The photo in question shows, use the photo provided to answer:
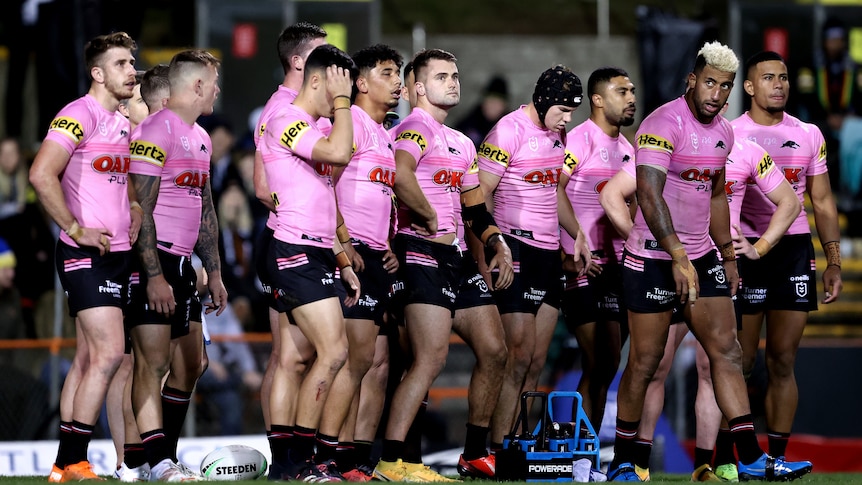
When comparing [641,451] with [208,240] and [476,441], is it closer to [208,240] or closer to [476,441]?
[476,441]

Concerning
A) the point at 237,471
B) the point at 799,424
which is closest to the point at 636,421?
the point at 237,471

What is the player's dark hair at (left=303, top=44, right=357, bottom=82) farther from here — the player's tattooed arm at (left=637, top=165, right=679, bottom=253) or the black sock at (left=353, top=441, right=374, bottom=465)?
the black sock at (left=353, top=441, right=374, bottom=465)

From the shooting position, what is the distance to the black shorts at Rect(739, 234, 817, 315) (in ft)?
34.7

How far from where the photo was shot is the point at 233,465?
9305mm

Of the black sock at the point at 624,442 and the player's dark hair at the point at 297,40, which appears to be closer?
the black sock at the point at 624,442

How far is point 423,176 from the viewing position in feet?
32.7

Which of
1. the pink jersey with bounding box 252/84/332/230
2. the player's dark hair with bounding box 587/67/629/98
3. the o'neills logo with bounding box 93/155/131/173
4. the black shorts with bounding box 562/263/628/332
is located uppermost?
the player's dark hair with bounding box 587/67/629/98

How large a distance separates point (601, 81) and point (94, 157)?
13.6 ft

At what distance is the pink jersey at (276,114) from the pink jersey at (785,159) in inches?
134

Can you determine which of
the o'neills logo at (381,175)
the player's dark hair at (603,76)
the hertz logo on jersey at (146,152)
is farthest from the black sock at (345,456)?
the player's dark hair at (603,76)

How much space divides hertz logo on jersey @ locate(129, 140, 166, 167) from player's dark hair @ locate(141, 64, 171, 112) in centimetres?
91

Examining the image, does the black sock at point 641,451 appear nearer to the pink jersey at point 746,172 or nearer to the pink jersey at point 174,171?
the pink jersey at point 746,172

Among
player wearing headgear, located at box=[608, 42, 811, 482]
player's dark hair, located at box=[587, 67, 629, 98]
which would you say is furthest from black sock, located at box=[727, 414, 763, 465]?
player's dark hair, located at box=[587, 67, 629, 98]

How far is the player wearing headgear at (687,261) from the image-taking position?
9438 millimetres
